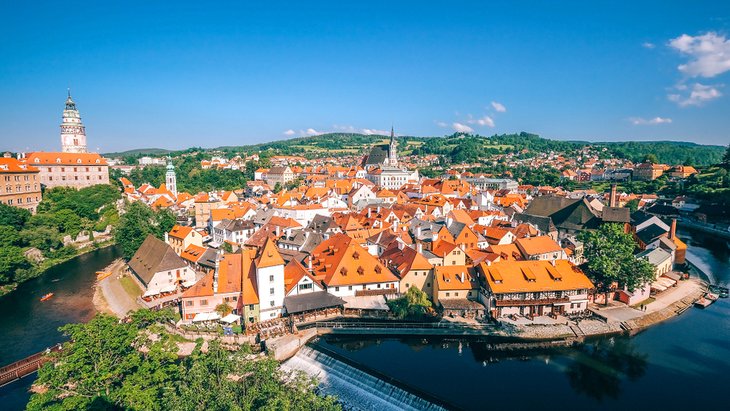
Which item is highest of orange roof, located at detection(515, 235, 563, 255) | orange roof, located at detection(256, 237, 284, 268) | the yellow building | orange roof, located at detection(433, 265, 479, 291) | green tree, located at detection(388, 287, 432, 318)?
the yellow building

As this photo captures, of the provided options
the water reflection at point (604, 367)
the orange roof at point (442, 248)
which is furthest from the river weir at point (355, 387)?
the orange roof at point (442, 248)

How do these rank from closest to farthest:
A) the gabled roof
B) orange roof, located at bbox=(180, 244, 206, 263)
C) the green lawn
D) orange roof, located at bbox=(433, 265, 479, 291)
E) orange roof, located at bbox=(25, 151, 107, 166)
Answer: orange roof, located at bbox=(433, 265, 479, 291) < the gabled roof < the green lawn < orange roof, located at bbox=(180, 244, 206, 263) < orange roof, located at bbox=(25, 151, 107, 166)

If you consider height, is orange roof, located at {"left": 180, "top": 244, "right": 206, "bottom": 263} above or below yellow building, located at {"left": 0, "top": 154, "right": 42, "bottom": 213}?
below

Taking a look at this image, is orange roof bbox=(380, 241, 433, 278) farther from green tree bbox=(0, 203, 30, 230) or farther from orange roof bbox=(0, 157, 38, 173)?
orange roof bbox=(0, 157, 38, 173)

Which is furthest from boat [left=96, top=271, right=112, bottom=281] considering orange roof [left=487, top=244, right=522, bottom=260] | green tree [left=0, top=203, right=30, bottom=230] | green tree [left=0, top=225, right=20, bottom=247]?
orange roof [left=487, top=244, right=522, bottom=260]

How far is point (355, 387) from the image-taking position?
23656 mm

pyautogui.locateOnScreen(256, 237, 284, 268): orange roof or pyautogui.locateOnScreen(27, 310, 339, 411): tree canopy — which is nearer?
pyautogui.locateOnScreen(27, 310, 339, 411): tree canopy

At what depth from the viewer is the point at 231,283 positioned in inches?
1345

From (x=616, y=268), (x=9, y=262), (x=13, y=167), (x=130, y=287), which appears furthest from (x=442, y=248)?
(x=13, y=167)

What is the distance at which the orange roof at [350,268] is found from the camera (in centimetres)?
3562

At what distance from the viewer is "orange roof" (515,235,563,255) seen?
42.9 metres

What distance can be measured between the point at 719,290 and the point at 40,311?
7117 centimetres

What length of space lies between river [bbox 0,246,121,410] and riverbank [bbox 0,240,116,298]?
59 cm

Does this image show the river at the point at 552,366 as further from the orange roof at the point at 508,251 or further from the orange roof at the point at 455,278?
the orange roof at the point at 508,251
